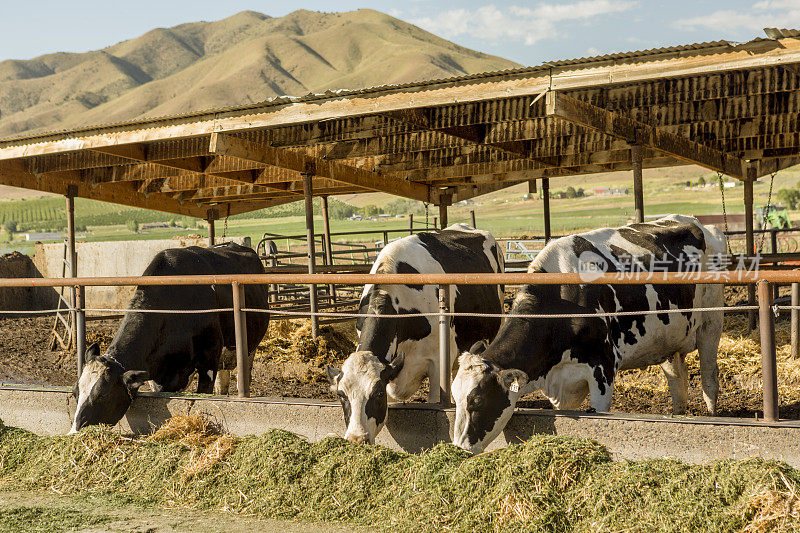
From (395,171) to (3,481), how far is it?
812 centimetres

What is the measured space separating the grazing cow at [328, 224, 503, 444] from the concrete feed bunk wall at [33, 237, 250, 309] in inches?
493

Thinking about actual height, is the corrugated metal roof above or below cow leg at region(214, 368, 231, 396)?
above

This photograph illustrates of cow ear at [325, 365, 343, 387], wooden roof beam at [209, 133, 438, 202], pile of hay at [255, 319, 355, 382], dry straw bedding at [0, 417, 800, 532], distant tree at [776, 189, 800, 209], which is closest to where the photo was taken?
dry straw bedding at [0, 417, 800, 532]

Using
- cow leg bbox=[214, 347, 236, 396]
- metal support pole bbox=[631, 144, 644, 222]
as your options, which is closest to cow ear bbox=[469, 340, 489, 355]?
metal support pole bbox=[631, 144, 644, 222]

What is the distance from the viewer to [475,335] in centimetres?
761

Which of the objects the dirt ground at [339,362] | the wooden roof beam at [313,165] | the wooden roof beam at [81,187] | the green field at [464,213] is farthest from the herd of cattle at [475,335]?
the green field at [464,213]

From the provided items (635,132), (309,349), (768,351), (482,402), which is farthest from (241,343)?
(309,349)

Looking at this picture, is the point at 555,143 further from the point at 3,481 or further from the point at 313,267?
the point at 3,481

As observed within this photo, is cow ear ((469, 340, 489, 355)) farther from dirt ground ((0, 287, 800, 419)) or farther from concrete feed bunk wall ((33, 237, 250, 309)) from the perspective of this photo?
concrete feed bunk wall ((33, 237, 250, 309))

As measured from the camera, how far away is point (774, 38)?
592 cm

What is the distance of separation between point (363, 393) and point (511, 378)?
994 mm

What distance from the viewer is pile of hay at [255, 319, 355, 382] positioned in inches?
421

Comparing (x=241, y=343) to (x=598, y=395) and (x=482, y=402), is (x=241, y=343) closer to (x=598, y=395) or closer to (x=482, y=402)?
(x=482, y=402)

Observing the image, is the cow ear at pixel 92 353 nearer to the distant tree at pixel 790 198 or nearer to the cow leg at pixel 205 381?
the cow leg at pixel 205 381
